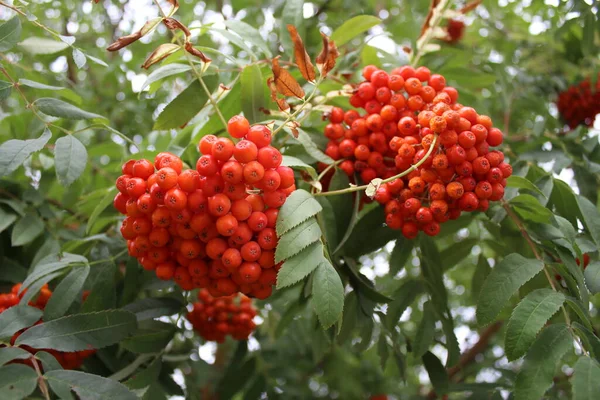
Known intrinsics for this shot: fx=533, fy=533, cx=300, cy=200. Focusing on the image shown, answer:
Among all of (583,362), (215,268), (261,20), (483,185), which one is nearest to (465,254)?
(483,185)

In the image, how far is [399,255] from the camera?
2359mm

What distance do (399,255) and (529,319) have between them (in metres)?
0.74

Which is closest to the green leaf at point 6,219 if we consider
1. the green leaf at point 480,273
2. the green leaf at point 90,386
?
the green leaf at point 90,386

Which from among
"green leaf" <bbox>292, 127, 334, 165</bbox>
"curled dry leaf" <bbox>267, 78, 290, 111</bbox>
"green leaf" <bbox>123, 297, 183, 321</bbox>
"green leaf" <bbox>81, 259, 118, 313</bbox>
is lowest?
"green leaf" <bbox>123, 297, 183, 321</bbox>

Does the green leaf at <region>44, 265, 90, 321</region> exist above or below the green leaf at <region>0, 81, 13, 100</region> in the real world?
below

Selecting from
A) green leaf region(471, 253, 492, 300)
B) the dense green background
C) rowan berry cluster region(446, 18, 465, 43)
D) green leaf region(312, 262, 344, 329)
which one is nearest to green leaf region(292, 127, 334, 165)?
the dense green background

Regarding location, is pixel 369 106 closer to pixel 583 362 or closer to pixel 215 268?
pixel 215 268

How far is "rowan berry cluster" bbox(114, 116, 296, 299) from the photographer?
164 centimetres

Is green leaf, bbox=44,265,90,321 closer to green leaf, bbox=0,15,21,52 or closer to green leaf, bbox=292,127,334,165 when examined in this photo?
green leaf, bbox=0,15,21,52

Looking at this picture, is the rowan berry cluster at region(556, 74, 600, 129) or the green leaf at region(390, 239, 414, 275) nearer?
the green leaf at region(390, 239, 414, 275)

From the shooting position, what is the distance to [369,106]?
2121 millimetres

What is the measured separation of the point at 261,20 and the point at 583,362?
348 cm

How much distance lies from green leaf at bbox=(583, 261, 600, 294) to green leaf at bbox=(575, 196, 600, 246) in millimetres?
136

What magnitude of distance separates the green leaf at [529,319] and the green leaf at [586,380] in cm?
15
